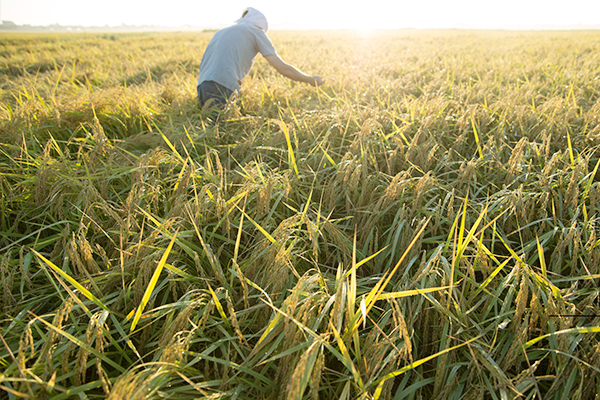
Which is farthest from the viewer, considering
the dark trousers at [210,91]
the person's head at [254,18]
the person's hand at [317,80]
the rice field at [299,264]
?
the person's head at [254,18]

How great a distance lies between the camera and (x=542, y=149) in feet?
6.52

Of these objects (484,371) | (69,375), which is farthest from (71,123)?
(484,371)

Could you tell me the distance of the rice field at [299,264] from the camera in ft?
2.85

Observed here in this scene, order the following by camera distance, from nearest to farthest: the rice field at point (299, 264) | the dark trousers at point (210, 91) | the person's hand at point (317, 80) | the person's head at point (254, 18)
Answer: the rice field at point (299, 264), the dark trousers at point (210, 91), the person's hand at point (317, 80), the person's head at point (254, 18)

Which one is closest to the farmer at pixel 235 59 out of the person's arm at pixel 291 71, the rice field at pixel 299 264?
the person's arm at pixel 291 71

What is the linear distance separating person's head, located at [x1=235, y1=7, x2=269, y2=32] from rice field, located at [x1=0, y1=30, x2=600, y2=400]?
64.0 inches

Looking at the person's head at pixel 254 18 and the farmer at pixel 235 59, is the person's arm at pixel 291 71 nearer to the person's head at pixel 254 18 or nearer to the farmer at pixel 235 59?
the farmer at pixel 235 59

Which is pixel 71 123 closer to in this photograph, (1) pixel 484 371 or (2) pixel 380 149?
(2) pixel 380 149

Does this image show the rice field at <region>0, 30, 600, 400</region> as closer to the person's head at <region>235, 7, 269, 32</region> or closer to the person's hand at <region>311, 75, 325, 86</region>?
the person's hand at <region>311, 75, 325, 86</region>

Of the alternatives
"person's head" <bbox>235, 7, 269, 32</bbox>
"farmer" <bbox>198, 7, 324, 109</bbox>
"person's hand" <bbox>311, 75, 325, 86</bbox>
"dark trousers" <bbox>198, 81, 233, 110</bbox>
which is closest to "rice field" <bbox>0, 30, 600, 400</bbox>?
"dark trousers" <bbox>198, 81, 233, 110</bbox>

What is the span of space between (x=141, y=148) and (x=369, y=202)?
1.98m

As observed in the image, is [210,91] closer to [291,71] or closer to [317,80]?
[291,71]

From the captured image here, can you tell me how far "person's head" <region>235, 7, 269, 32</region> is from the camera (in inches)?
145

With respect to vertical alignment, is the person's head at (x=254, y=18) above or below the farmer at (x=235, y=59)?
above
